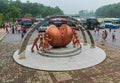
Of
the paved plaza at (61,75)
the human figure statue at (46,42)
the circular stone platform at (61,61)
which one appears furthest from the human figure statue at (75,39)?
the paved plaza at (61,75)

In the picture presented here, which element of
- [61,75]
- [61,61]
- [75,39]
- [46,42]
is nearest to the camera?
[61,75]

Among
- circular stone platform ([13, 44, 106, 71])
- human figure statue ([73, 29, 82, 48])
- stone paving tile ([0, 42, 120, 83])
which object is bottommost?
stone paving tile ([0, 42, 120, 83])

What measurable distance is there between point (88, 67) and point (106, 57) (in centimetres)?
248

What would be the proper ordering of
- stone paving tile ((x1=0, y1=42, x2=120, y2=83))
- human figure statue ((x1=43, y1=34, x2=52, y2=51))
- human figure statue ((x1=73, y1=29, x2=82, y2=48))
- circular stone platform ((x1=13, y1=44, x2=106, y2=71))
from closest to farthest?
stone paving tile ((x1=0, y1=42, x2=120, y2=83)), circular stone platform ((x1=13, y1=44, x2=106, y2=71)), human figure statue ((x1=43, y1=34, x2=52, y2=51)), human figure statue ((x1=73, y1=29, x2=82, y2=48))

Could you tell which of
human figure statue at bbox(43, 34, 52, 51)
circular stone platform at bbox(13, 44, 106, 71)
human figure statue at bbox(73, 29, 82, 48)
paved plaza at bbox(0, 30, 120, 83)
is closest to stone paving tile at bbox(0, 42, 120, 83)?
paved plaza at bbox(0, 30, 120, 83)

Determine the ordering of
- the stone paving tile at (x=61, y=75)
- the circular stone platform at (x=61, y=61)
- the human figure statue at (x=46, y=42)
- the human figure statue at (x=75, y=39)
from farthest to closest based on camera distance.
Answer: the human figure statue at (x=75, y=39), the human figure statue at (x=46, y=42), the circular stone platform at (x=61, y=61), the stone paving tile at (x=61, y=75)

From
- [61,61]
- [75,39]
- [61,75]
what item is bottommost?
[61,75]

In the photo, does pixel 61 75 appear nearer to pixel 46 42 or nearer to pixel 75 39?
pixel 46 42

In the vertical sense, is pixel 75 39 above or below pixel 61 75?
above

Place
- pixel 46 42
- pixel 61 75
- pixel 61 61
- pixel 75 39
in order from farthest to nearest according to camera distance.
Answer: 1. pixel 75 39
2. pixel 46 42
3. pixel 61 61
4. pixel 61 75

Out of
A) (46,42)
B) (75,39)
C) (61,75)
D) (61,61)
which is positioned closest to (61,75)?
(61,75)

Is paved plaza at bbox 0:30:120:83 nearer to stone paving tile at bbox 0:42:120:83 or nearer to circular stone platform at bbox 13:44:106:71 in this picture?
stone paving tile at bbox 0:42:120:83

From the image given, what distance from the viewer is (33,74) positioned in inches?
303

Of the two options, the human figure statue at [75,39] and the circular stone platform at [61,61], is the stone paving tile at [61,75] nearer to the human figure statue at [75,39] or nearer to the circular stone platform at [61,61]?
the circular stone platform at [61,61]
